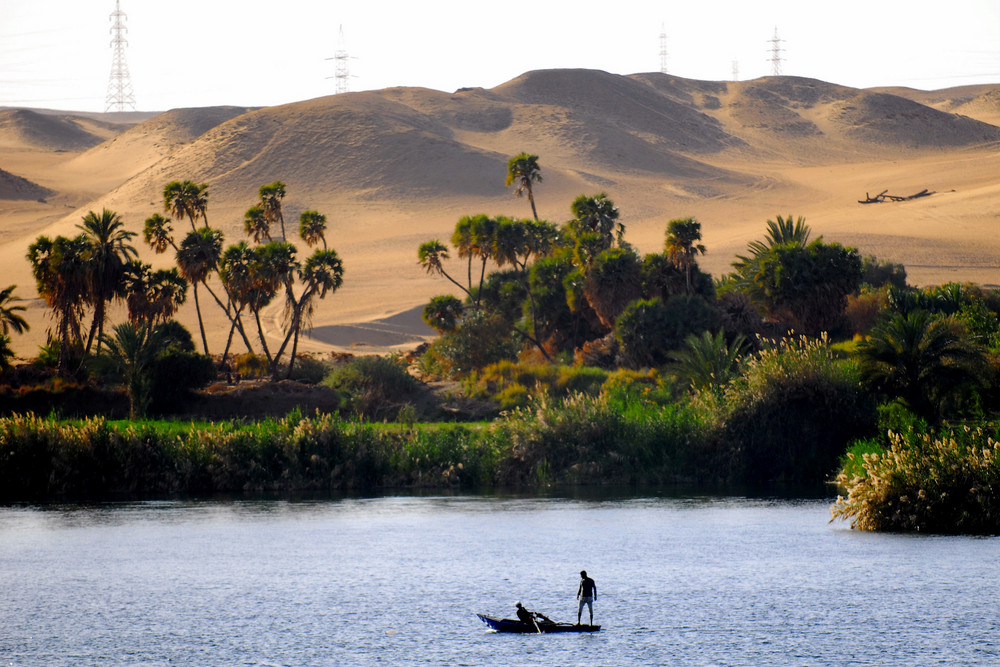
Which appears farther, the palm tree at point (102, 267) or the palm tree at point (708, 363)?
the palm tree at point (102, 267)

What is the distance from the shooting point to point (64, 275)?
2421 inches

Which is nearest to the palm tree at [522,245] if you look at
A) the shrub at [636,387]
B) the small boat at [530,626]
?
the shrub at [636,387]

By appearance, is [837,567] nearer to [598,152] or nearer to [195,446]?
[195,446]

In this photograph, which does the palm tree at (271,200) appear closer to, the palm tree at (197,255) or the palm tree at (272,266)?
the palm tree at (197,255)

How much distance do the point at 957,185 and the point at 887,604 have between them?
141 meters

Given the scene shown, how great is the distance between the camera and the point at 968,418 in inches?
1758

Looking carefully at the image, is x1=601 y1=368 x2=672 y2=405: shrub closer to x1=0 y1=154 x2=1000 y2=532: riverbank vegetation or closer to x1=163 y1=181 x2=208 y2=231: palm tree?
x1=0 y1=154 x2=1000 y2=532: riverbank vegetation

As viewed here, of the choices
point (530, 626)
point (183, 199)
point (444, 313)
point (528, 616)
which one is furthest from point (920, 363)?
point (183, 199)

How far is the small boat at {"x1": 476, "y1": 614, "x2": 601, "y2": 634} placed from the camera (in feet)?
77.3

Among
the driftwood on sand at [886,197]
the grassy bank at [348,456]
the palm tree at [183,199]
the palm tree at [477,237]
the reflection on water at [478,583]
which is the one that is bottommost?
the reflection on water at [478,583]

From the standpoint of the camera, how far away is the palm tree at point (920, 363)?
44125mm

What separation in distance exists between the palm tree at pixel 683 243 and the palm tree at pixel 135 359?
2500 centimetres

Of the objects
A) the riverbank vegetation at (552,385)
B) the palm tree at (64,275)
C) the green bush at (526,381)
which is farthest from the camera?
the palm tree at (64,275)

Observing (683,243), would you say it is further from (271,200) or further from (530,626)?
(530,626)
